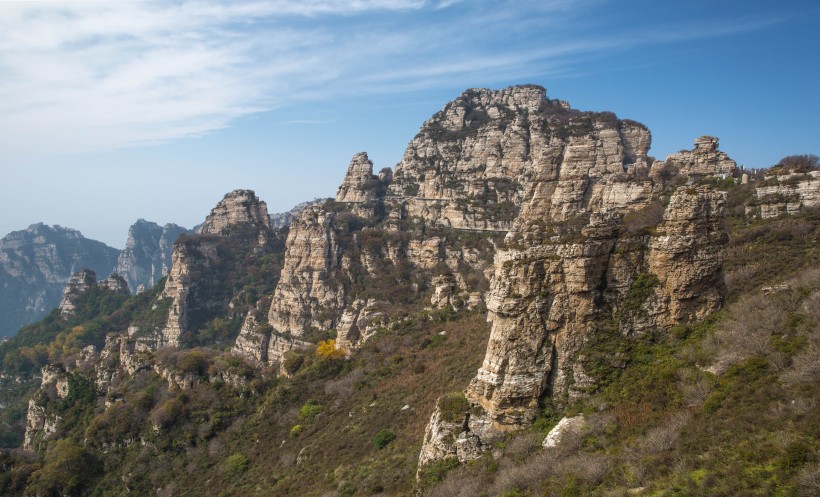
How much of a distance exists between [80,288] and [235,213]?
30.1 meters

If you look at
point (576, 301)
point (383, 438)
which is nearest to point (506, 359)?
point (576, 301)

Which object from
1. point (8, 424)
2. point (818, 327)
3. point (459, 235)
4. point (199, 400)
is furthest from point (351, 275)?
point (818, 327)

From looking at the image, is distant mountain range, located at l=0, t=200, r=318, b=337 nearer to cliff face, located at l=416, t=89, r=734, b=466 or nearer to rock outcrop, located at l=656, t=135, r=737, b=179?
rock outcrop, located at l=656, t=135, r=737, b=179

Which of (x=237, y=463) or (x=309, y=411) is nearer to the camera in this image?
(x=237, y=463)

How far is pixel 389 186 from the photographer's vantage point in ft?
281

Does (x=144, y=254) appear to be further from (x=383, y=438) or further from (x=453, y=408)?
(x=453, y=408)

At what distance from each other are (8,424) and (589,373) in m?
67.1

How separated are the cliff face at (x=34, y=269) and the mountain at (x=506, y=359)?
296ft

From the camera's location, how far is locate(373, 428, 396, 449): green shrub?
2331 centimetres

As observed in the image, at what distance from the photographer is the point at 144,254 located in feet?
542

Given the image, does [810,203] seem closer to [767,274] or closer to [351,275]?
[767,274]

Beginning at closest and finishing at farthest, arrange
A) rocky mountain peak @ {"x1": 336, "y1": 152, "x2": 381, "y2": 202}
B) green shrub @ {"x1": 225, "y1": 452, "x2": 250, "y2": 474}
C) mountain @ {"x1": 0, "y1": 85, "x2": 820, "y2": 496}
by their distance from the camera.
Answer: mountain @ {"x1": 0, "y1": 85, "x2": 820, "y2": 496} < green shrub @ {"x1": 225, "y1": 452, "x2": 250, "y2": 474} < rocky mountain peak @ {"x1": 336, "y1": 152, "x2": 381, "y2": 202}

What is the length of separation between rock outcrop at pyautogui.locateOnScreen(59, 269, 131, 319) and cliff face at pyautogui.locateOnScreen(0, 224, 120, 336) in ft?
225

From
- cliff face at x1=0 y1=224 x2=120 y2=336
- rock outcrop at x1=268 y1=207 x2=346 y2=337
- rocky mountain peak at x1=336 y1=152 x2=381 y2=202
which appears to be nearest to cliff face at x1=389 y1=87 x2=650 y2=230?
rocky mountain peak at x1=336 y1=152 x2=381 y2=202
